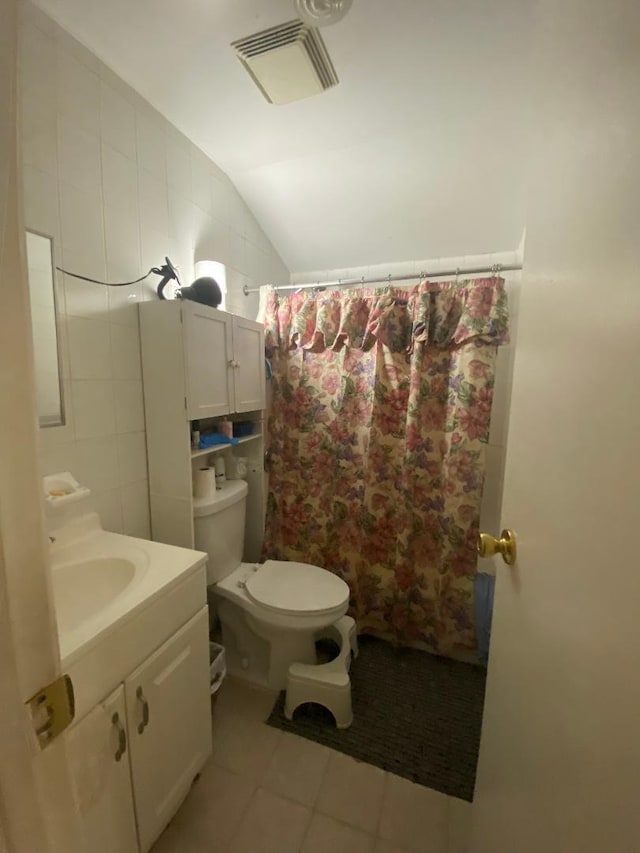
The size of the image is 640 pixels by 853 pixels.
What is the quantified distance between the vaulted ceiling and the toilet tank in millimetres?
1476

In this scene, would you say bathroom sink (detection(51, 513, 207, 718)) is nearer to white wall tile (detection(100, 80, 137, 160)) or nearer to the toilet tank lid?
the toilet tank lid

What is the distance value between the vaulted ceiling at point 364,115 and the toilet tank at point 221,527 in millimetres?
1476

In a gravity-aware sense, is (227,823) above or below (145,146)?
below

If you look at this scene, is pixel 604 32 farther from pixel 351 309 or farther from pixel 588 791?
pixel 351 309

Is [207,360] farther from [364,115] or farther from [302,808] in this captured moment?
[302,808]

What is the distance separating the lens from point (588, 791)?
363 mm

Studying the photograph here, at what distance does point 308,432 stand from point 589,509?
1.58m

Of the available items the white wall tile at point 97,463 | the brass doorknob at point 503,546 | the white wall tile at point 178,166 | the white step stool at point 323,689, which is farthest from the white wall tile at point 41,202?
the white step stool at point 323,689

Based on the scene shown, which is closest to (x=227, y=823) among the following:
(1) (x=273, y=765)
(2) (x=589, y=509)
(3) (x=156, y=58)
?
(1) (x=273, y=765)

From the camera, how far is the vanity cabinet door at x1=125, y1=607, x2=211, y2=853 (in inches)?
34.1

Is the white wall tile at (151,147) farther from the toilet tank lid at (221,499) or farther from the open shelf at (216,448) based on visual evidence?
the toilet tank lid at (221,499)

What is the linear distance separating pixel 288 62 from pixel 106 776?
195cm

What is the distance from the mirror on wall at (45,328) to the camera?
1.01 m

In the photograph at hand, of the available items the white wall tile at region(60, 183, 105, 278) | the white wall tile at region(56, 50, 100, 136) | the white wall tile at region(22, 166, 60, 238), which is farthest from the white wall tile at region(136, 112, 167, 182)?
the white wall tile at region(22, 166, 60, 238)
